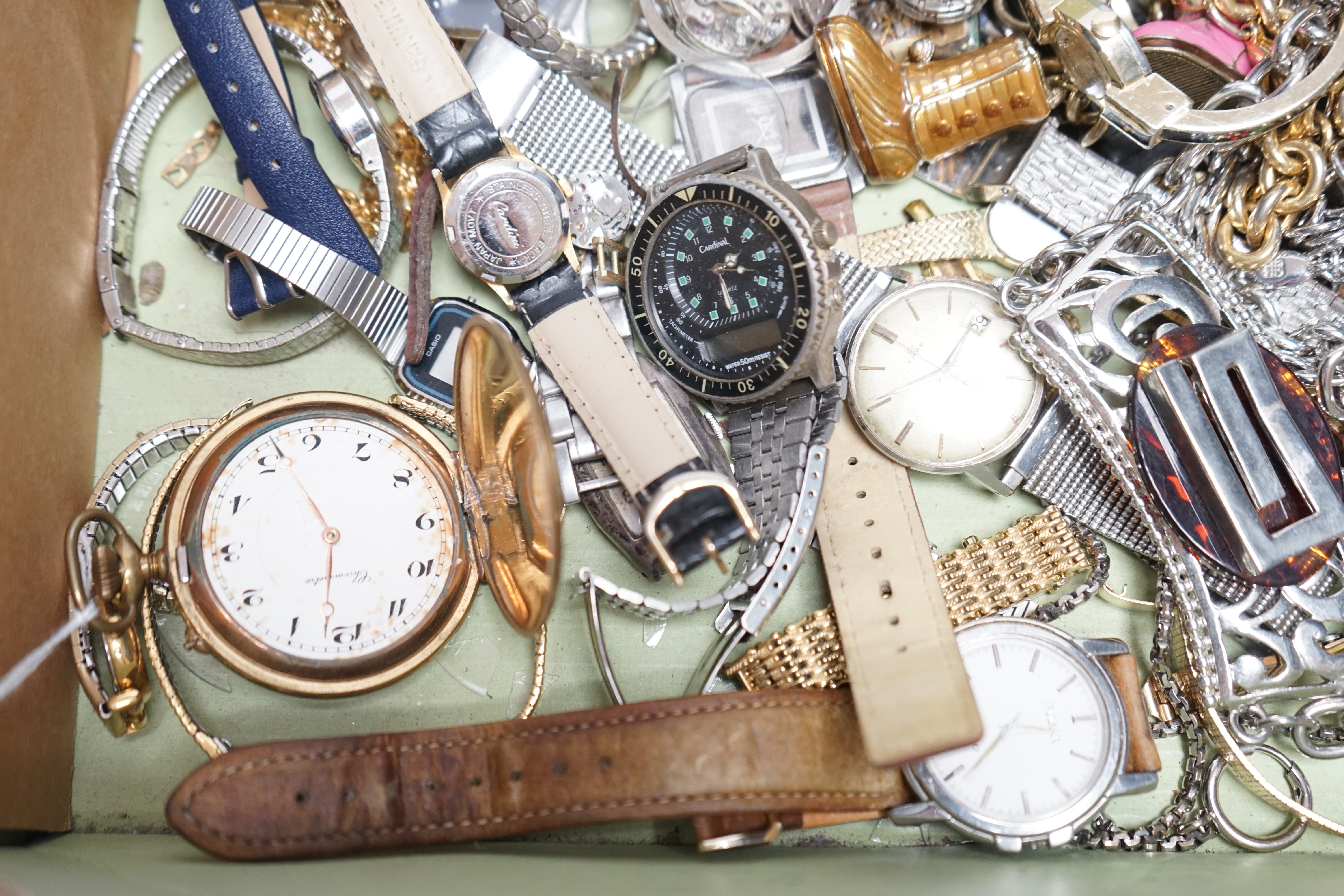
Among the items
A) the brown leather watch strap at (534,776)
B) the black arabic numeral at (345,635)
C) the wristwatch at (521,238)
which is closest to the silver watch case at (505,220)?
the wristwatch at (521,238)

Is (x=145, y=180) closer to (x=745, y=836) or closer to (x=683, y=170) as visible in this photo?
(x=683, y=170)

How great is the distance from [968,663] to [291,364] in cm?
175

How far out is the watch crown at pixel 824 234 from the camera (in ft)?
6.64

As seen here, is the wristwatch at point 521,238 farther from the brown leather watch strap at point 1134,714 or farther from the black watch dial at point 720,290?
the brown leather watch strap at point 1134,714

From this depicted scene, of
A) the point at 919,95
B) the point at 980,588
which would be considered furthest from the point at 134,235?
the point at 980,588

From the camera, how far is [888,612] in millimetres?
2137

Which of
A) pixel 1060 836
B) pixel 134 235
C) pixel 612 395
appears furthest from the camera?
pixel 134 235

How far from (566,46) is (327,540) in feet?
4.25

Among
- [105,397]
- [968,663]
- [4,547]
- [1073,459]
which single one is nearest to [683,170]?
[1073,459]

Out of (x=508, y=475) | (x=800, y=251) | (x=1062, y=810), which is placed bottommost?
(x=1062, y=810)

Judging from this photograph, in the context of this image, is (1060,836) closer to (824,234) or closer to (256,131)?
(824,234)

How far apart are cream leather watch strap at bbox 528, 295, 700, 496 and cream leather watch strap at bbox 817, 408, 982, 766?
42 cm

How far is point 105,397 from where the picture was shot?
Result: 7.56 feet

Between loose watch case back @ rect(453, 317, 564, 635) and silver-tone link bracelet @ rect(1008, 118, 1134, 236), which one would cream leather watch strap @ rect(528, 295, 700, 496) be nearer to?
loose watch case back @ rect(453, 317, 564, 635)
